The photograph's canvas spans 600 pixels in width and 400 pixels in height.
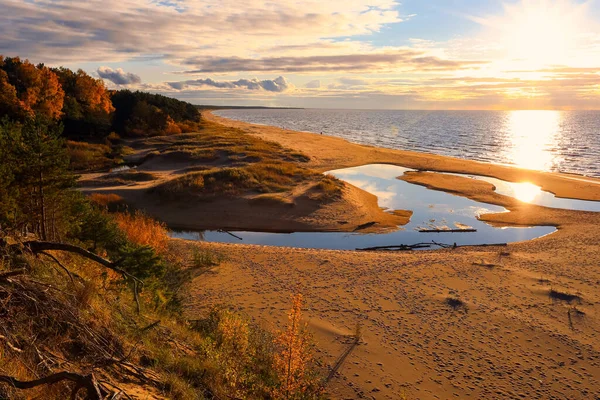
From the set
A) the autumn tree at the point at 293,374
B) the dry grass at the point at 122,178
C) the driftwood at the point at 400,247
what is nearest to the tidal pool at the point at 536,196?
the driftwood at the point at 400,247

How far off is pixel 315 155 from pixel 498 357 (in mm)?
49190

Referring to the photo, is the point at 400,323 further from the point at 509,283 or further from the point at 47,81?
the point at 47,81

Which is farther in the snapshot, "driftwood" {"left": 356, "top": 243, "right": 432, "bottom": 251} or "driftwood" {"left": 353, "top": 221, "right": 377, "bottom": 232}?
"driftwood" {"left": 353, "top": 221, "right": 377, "bottom": 232}

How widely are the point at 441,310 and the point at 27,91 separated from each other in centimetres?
6227

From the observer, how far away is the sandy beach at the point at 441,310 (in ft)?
37.2

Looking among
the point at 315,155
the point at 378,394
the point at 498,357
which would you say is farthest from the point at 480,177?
the point at 378,394

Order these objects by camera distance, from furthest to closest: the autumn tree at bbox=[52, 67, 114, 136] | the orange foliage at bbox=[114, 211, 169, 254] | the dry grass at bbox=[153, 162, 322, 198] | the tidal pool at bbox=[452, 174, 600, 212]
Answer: the autumn tree at bbox=[52, 67, 114, 136] < the tidal pool at bbox=[452, 174, 600, 212] < the dry grass at bbox=[153, 162, 322, 198] < the orange foliage at bbox=[114, 211, 169, 254]

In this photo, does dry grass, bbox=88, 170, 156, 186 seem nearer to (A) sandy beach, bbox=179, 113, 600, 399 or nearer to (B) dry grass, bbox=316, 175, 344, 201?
(B) dry grass, bbox=316, 175, 344, 201

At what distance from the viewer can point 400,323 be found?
14.2 meters

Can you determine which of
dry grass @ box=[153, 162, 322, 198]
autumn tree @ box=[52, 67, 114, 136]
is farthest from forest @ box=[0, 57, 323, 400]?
autumn tree @ box=[52, 67, 114, 136]

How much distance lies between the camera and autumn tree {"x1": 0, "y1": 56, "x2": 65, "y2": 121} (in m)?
53.1

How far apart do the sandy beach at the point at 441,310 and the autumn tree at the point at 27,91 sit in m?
46.3

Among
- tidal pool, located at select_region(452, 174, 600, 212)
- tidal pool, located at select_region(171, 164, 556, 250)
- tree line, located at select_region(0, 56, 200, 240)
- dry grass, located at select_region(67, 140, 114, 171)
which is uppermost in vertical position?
tree line, located at select_region(0, 56, 200, 240)

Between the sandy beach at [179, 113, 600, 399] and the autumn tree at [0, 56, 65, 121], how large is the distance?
46334mm
